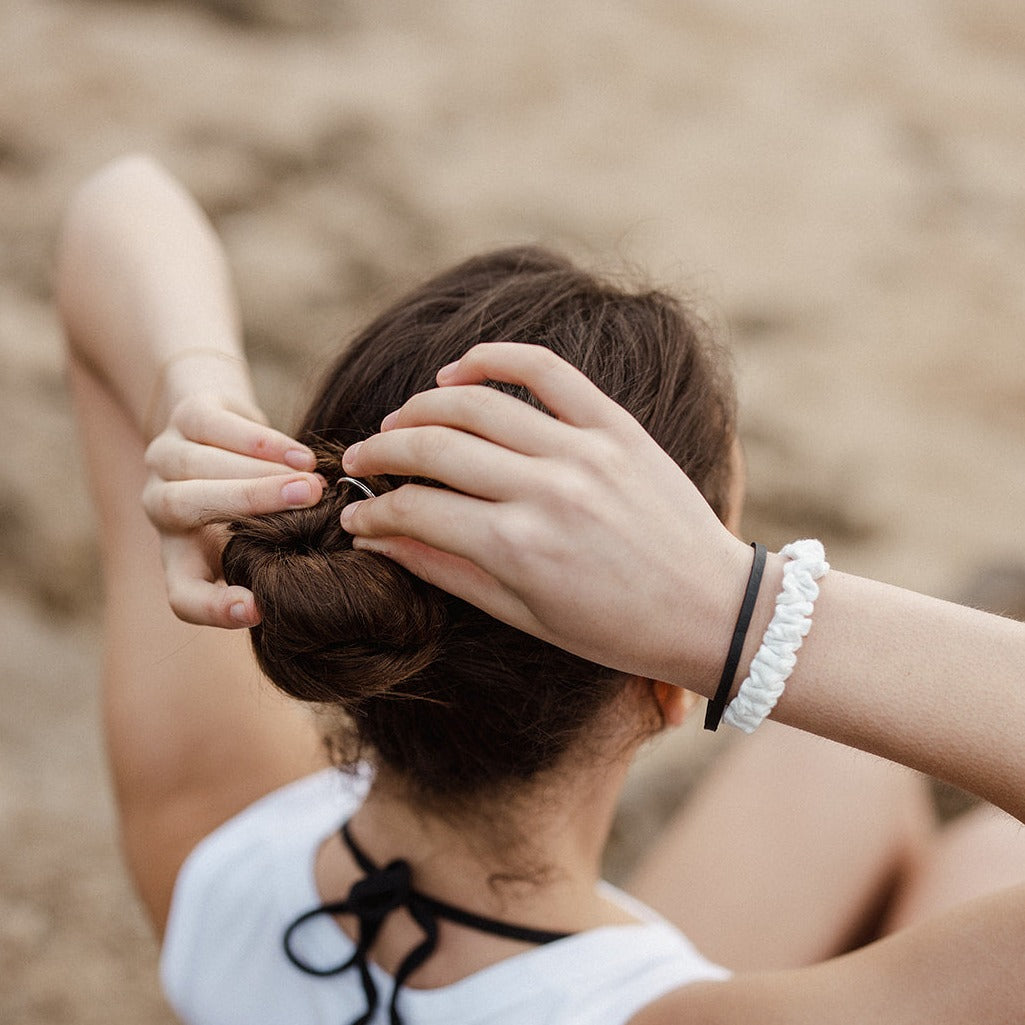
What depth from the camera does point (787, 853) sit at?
6.50 feet

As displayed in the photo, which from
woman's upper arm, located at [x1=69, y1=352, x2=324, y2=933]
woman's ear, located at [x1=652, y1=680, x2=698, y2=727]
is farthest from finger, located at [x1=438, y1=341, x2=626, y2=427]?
woman's upper arm, located at [x1=69, y1=352, x2=324, y2=933]

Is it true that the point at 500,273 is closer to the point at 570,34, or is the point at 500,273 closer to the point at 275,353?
the point at 275,353

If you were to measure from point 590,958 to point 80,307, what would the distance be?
1.34m

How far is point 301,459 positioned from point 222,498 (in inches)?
3.4

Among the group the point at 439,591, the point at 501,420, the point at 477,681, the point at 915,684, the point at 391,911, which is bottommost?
the point at 391,911

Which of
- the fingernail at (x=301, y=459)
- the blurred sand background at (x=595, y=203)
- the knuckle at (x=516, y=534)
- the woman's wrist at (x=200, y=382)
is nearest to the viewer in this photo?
the knuckle at (x=516, y=534)

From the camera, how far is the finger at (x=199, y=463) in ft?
3.70

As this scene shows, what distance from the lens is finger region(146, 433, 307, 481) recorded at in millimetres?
1127

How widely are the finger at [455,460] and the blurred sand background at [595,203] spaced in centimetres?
184

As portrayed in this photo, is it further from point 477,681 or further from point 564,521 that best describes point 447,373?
point 477,681

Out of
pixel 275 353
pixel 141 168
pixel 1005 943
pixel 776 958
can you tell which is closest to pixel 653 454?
pixel 1005 943

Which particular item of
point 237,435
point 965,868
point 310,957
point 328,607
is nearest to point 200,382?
point 237,435

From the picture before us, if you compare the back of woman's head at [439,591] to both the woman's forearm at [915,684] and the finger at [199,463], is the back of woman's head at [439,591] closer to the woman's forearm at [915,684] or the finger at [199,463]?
the finger at [199,463]

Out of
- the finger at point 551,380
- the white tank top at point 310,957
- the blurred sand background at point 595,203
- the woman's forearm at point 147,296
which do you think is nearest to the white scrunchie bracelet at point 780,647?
the finger at point 551,380
